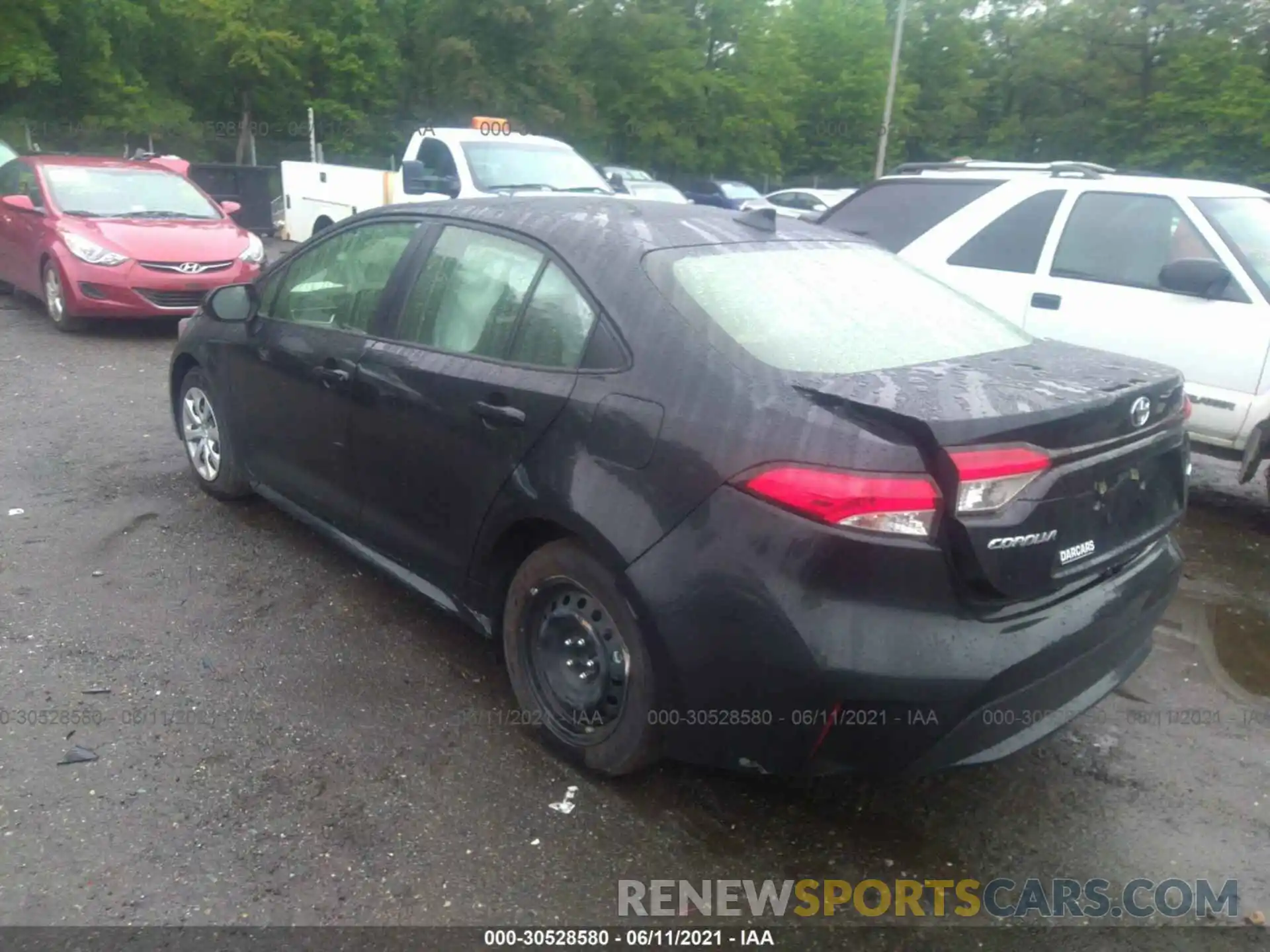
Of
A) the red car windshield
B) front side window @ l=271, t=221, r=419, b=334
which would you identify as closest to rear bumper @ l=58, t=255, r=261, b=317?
the red car windshield

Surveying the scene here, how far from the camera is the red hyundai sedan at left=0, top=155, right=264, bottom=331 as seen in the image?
9.03 meters

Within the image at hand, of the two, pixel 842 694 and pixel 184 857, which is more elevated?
pixel 842 694

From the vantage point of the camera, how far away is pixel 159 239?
9.23 metres

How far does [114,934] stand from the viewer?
2.53 meters

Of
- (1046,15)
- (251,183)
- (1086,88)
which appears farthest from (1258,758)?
(1046,15)

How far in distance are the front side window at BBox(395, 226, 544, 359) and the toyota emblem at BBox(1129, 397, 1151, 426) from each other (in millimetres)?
1846

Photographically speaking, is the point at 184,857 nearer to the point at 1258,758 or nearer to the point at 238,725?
the point at 238,725

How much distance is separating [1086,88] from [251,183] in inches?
1144

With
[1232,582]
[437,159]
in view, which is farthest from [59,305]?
[1232,582]

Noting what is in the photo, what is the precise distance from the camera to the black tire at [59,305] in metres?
9.21

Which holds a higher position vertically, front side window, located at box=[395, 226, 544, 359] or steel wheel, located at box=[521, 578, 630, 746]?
front side window, located at box=[395, 226, 544, 359]

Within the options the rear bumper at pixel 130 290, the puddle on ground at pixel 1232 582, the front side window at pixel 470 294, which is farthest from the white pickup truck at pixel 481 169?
the front side window at pixel 470 294

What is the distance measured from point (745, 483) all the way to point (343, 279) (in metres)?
2.33

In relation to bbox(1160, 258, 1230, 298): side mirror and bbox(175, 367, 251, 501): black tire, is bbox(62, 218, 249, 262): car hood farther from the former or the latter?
bbox(1160, 258, 1230, 298): side mirror
